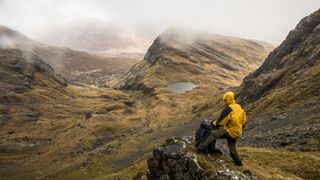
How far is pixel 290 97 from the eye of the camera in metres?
82.4

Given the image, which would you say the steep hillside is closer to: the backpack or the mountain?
the mountain

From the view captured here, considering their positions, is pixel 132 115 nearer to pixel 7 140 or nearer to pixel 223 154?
pixel 7 140

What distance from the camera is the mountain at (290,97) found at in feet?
164

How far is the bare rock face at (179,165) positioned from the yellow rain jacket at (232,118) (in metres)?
2.68

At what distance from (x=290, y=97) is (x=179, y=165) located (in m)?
60.2

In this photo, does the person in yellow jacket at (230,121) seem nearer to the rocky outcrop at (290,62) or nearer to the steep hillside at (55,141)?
the rocky outcrop at (290,62)

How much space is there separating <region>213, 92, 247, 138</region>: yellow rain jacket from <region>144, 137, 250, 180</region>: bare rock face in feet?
8.79

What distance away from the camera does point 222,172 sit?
83.9 feet

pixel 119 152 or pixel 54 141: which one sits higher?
→ pixel 119 152

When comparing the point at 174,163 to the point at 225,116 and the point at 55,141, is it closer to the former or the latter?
the point at 225,116

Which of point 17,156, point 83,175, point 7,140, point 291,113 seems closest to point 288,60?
point 291,113

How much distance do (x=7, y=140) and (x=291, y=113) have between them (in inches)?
4605

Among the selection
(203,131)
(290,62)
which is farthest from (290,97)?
(203,131)

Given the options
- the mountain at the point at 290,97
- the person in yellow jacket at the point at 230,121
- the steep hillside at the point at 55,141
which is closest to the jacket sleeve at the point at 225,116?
the person in yellow jacket at the point at 230,121
